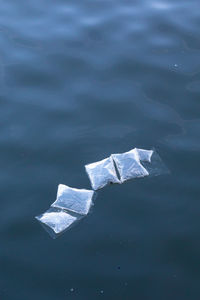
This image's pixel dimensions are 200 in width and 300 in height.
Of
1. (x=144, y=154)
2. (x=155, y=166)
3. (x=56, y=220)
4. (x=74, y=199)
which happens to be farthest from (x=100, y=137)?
(x=56, y=220)

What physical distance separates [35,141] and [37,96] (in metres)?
0.46

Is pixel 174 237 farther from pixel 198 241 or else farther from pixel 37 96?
pixel 37 96

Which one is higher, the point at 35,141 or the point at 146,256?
the point at 35,141

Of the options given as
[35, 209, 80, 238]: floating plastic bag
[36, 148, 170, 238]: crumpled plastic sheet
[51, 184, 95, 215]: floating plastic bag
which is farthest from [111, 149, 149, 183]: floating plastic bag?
[35, 209, 80, 238]: floating plastic bag

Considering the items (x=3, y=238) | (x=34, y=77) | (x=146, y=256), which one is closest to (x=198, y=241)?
(x=146, y=256)

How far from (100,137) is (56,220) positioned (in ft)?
2.35

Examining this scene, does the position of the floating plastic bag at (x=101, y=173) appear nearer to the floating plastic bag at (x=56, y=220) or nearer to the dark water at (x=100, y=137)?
the dark water at (x=100, y=137)

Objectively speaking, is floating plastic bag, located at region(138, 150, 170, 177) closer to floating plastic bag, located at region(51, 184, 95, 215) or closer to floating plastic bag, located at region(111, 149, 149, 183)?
floating plastic bag, located at region(111, 149, 149, 183)

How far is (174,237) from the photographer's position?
2311 mm

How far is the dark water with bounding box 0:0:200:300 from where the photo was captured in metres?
2.17

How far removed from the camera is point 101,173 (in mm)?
2613

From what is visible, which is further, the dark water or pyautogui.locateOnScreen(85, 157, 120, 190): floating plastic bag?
pyautogui.locateOnScreen(85, 157, 120, 190): floating plastic bag

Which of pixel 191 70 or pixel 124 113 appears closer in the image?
pixel 124 113

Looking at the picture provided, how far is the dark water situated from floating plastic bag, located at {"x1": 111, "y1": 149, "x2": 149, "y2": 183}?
2.1 inches
